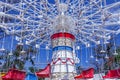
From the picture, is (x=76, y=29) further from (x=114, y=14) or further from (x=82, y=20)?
(x=114, y=14)

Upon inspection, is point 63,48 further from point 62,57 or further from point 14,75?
point 14,75

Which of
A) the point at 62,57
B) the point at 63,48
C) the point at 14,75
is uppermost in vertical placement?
the point at 63,48

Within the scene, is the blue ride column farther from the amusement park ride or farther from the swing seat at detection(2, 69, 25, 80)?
the swing seat at detection(2, 69, 25, 80)

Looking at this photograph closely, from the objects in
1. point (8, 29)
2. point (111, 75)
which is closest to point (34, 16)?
point (8, 29)

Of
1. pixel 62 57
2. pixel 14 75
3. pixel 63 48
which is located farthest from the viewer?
pixel 63 48

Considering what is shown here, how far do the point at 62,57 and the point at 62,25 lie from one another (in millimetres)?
2051

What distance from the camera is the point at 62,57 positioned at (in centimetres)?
1571

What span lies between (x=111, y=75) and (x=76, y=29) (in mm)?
4348

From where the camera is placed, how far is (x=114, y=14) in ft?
47.3

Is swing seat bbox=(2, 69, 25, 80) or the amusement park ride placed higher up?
the amusement park ride

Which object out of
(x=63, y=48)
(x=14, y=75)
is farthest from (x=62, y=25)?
(x=14, y=75)

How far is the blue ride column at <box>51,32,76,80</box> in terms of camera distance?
1527 centimetres

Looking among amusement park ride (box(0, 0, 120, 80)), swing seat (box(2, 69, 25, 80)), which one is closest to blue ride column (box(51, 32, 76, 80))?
amusement park ride (box(0, 0, 120, 80))

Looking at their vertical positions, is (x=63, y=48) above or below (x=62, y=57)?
above
